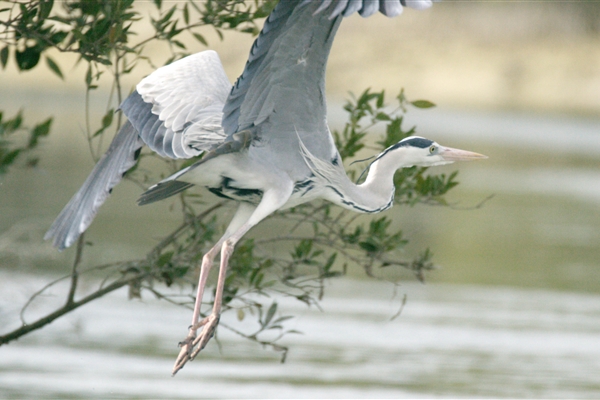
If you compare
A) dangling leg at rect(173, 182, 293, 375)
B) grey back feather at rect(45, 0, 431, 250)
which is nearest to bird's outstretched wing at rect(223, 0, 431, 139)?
grey back feather at rect(45, 0, 431, 250)

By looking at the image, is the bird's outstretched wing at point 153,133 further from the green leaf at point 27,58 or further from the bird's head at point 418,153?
the bird's head at point 418,153

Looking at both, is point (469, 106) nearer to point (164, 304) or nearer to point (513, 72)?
point (513, 72)

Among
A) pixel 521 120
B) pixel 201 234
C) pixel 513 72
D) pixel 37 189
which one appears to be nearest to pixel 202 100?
pixel 201 234

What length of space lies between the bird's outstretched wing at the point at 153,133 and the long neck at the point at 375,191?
0.76 meters

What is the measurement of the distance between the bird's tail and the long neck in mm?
1008

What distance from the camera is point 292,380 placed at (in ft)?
25.6

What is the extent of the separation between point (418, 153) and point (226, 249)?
3.63 feet

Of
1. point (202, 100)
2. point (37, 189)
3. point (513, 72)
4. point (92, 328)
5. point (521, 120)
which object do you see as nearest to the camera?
point (202, 100)

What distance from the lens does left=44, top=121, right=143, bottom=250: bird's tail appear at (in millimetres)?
5051

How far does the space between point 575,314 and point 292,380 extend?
3414 millimetres

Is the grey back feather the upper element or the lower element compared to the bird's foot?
upper

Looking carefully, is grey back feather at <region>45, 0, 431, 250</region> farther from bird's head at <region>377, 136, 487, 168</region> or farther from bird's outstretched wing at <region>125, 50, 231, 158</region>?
bird's head at <region>377, 136, 487, 168</region>

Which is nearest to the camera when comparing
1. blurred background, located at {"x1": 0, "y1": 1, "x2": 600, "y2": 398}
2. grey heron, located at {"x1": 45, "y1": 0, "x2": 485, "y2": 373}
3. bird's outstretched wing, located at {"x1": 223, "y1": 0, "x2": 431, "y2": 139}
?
bird's outstretched wing, located at {"x1": 223, "y1": 0, "x2": 431, "y2": 139}

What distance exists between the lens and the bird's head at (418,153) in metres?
5.62
